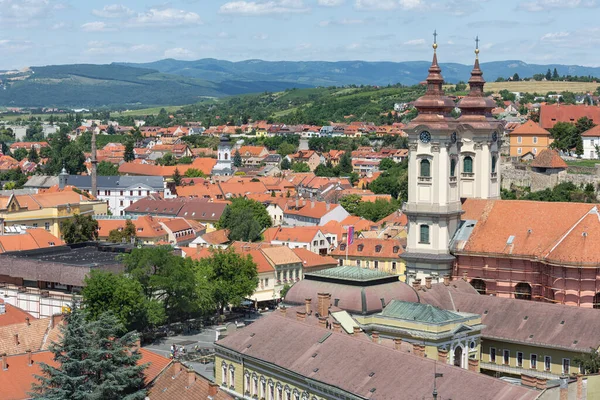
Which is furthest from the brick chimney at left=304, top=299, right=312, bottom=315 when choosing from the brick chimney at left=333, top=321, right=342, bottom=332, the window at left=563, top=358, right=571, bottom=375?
the window at left=563, top=358, right=571, bottom=375

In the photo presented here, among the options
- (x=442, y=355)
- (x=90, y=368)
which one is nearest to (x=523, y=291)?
(x=442, y=355)

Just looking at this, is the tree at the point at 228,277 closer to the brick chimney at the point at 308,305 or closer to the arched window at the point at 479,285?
the arched window at the point at 479,285

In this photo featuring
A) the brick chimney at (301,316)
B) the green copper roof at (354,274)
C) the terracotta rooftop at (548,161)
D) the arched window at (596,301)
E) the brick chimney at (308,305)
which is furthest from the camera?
the terracotta rooftop at (548,161)

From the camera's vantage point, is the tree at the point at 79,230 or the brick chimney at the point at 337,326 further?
the tree at the point at 79,230

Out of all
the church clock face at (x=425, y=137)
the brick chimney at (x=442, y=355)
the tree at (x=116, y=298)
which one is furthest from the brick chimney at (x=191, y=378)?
the church clock face at (x=425, y=137)

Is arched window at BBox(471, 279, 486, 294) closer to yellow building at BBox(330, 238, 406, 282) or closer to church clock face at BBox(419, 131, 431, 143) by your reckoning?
church clock face at BBox(419, 131, 431, 143)

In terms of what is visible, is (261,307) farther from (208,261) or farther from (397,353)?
(397,353)

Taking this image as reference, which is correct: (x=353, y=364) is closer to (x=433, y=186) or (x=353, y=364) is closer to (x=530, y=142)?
(x=433, y=186)

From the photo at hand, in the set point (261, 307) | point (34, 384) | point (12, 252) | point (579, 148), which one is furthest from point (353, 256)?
point (34, 384)
